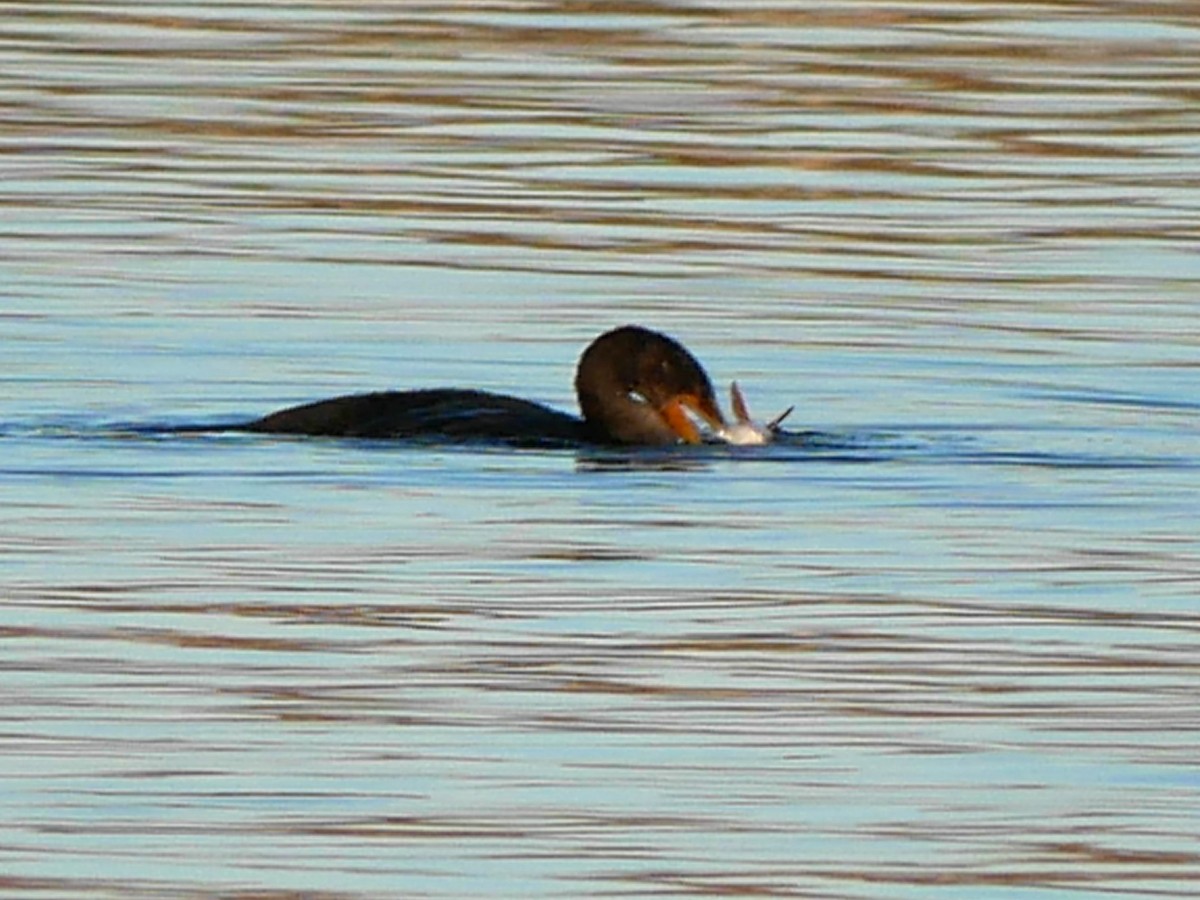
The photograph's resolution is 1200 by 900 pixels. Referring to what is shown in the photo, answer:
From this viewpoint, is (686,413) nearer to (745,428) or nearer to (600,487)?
(745,428)

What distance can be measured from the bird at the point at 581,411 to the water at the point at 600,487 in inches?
5.4

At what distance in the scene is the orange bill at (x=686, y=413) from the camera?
14547 millimetres

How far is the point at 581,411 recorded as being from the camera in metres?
14.7

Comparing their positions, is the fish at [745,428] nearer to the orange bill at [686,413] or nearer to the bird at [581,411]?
the bird at [581,411]

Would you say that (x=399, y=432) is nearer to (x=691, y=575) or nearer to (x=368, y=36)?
(x=691, y=575)

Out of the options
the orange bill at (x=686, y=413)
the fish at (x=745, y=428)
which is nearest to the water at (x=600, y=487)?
the fish at (x=745, y=428)

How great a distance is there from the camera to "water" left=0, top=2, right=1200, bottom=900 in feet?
28.5

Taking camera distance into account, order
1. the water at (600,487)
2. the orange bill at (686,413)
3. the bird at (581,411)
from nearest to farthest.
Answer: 1. the water at (600,487)
2. the bird at (581,411)
3. the orange bill at (686,413)

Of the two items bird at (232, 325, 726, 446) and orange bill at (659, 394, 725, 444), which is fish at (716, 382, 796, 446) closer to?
bird at (232, 325, 726, 446)

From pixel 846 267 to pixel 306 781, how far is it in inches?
383

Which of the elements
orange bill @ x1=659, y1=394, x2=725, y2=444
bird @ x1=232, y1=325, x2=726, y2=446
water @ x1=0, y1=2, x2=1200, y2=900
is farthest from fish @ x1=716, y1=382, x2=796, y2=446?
orange bill @ x1=659, y1=394, x2=725, y2=444

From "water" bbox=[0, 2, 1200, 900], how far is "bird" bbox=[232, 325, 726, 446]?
138 mm

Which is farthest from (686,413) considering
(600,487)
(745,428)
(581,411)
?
(600,487)

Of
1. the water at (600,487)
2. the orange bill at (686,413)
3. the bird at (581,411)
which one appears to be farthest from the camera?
the orange bill at (686,413)
